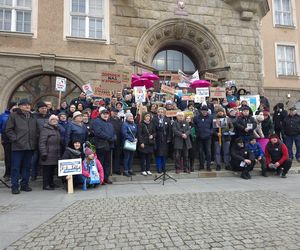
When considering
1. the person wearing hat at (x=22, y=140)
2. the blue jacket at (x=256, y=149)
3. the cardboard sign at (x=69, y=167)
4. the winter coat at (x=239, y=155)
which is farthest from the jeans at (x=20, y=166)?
the blue jacket at (x=256, y=149)

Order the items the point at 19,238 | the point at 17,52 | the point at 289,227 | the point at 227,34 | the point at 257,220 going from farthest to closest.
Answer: the point at 227,34 < the point at 17,52 < the point at 257,220 < the point at 289,227 < the point at 19,238

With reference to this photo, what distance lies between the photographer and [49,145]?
7.03 m

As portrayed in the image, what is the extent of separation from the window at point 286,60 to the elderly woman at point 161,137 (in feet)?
51.5

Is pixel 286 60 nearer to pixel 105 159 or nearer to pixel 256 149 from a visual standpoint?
pixel 256 149

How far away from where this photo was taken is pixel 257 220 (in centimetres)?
446

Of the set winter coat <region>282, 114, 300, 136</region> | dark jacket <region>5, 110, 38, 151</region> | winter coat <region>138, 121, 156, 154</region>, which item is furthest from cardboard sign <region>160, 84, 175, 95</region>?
dark jacket <region>5, 110, 38, 151</region>

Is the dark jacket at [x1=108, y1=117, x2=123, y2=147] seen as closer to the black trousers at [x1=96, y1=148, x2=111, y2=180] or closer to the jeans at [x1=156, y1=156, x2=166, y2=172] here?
the black trousers at [x1=96, y1=148, x2=111, y2=180]

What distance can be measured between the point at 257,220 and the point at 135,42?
10346mm

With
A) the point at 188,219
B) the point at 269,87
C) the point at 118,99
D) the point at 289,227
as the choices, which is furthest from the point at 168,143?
the point at 269,87

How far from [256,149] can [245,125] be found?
0.81 metres

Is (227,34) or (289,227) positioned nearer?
(289,227)

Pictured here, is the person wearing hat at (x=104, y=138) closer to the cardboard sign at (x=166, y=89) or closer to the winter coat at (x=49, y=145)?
the winter coat at (x=49, y=145)

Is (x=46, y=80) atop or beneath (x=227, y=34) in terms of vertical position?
beneath

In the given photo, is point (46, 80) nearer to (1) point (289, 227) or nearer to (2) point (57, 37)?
(2) point (57, 37)
